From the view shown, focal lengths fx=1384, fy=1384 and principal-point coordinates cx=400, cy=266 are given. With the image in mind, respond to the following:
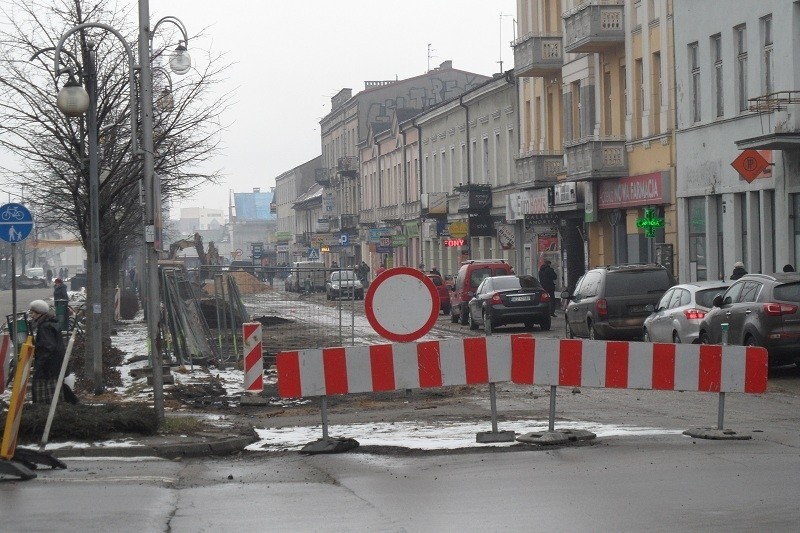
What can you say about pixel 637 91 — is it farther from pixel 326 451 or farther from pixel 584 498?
pixel 584 498

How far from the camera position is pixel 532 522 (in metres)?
8.55

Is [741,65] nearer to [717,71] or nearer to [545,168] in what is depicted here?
[717,71]

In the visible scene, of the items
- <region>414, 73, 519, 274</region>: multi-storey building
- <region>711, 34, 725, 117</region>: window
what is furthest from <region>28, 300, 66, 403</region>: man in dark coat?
<region>414, 73, 519, 274</region>: multi-storey building

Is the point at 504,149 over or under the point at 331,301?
over

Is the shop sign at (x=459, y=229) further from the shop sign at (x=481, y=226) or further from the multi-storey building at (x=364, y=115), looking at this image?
the multi-storey building at (x=364, y=115)

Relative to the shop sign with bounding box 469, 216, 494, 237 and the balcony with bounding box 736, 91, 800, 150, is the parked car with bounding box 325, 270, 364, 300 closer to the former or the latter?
the balcony with bounding box 736, 91, 800, 150

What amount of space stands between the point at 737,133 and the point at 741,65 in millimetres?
1739

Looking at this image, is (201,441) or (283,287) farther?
(283,287)

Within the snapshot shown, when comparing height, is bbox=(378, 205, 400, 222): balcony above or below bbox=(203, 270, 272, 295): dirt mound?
above

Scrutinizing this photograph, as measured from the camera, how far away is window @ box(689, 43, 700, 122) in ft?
Result: 119

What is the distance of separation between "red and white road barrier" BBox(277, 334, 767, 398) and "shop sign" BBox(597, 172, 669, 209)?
2518 cm

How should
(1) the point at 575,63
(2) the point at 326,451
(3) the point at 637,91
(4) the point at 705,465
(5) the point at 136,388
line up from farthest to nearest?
(1) the point at 575,63
(3) the point at 637,91
(5) the point at 136,388
(2) the point at 326,451
(4) the point at 705,465

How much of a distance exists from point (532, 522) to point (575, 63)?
37.5 m

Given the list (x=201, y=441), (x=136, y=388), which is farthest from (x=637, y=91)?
(x=201, y=441)
